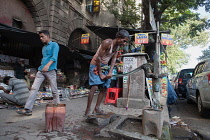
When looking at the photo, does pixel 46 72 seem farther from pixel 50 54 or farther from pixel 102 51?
pixel 102 51

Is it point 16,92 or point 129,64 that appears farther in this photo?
point 129,64

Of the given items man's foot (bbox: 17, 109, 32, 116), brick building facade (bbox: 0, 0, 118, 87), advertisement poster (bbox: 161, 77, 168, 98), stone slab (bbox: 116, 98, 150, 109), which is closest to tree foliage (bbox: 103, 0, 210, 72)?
brick building facade (bbox: 0, 0, 118, 87)

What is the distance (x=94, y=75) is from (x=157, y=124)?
56.8 inches

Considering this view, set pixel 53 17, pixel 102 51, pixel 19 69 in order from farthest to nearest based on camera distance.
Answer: pixel 53 17 → pixel 19 69 → pixel 102 51

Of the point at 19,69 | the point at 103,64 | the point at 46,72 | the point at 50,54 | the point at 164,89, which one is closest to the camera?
the point at 103,64

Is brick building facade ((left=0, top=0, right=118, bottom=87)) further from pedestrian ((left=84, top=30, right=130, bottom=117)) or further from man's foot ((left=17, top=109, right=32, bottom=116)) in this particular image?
pedestrian ((left=84, top=30, right=130, bottom=117))

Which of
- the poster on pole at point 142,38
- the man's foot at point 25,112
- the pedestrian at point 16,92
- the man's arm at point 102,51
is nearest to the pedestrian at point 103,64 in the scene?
the man's arm at point 102,51

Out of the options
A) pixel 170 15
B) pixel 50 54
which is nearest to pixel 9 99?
pixel 50 54

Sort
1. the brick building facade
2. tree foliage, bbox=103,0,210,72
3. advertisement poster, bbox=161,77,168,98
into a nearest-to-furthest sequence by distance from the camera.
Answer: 1. advertisement poster, bbox=161,77,168,98
2. the brick building facade
3. tree foliage, bbox=103,0,210,72

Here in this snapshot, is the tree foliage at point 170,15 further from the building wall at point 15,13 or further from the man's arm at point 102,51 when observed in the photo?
the man's arm at point 102,51

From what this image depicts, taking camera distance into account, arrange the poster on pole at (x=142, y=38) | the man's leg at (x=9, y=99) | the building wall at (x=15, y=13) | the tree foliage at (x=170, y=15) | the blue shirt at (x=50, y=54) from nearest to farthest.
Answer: the blue shirt at (x=50, y=54), the man's leg at (x=9, y=99), the building wall at (x=15, y=13), the poster on pole at (x=142, y=38), the tree foliage at (x=170, y=15)

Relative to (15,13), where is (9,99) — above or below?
below

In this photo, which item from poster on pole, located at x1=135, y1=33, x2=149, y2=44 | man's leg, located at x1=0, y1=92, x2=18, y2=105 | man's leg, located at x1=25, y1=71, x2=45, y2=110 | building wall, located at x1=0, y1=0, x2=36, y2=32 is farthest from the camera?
poster on pole, located at x1=135, y1=33, x2=149, y2=44

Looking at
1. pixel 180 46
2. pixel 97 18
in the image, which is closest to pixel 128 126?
pixel 97 18
